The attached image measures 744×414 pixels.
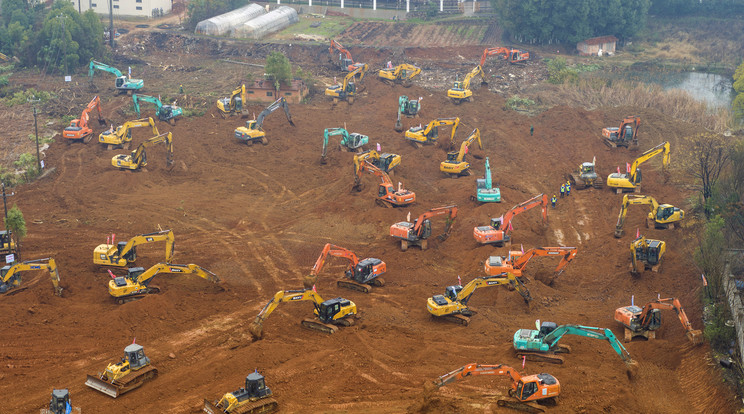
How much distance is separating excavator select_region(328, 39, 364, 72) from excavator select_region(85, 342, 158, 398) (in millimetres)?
56676

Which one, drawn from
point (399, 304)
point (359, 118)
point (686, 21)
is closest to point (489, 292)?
point (399, 304)

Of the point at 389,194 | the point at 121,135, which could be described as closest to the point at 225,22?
the point at 121,135

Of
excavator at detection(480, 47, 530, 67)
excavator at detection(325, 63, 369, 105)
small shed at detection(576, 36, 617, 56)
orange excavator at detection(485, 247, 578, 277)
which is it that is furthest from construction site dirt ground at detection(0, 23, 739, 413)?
small shed at detection(576, 36, 617, 56)

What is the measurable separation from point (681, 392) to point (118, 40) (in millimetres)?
81629

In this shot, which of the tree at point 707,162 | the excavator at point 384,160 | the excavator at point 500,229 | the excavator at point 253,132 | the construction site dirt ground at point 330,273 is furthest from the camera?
the excavator at point 253,132

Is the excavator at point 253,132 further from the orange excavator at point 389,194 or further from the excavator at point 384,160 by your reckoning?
the orange excavator at point 389,194

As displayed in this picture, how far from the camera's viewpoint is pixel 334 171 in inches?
2416

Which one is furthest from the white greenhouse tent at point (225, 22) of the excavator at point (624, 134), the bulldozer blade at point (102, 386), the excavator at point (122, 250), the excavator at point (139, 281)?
the bulldozer blade at point (102, 386)

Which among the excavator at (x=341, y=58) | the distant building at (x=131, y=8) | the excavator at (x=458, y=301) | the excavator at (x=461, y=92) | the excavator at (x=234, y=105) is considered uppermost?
the distant building at (x=131, y=8)

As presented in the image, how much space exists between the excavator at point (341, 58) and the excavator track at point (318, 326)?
51.0 meters

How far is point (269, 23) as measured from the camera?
105750 mm

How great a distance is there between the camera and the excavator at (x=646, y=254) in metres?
44.3

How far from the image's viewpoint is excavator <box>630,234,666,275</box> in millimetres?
44281

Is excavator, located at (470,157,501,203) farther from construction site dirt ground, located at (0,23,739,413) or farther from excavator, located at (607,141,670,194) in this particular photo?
excavator, located at (607,141,670,194)
